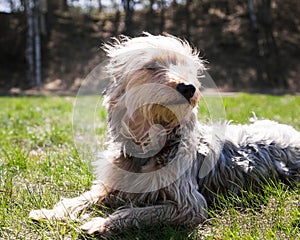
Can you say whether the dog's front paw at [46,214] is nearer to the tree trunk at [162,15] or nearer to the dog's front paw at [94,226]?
the dog's front paw at [94,226]

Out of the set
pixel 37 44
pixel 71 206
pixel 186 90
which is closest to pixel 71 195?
pixel 71 206

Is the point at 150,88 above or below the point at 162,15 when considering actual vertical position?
above

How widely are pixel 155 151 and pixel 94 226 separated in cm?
82

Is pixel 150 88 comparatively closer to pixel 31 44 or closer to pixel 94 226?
pixel 94 226

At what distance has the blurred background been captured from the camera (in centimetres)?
2278

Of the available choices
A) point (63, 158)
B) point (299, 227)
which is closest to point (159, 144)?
point (299, 227)

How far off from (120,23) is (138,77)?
24251 mm

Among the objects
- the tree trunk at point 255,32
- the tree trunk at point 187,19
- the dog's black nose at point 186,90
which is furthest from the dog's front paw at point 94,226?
the tree trunk at point 187,19

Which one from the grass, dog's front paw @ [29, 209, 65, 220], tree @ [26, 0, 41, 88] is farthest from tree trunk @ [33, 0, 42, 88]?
dog's front paw @ [29, 209, 65, 220]

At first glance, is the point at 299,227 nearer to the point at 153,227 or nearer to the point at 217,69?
the point at 153,227

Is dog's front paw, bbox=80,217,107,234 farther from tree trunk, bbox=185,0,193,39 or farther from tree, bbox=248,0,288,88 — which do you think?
tree trunk, bbox=185,0,193,39

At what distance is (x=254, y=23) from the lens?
2409 centimetres

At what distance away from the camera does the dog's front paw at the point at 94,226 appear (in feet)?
10.4

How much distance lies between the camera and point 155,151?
367cm
